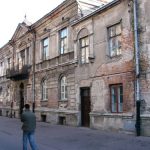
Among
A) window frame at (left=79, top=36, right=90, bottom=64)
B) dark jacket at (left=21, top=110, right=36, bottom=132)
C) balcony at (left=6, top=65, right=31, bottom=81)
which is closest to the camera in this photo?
dark jacket at (left=21, top=110, right=36, bottom=132)

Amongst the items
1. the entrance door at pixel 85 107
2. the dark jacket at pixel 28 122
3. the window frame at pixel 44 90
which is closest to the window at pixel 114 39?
the entrance door at pixel 85 107

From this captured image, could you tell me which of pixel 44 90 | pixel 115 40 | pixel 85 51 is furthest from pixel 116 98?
pixel 44 90

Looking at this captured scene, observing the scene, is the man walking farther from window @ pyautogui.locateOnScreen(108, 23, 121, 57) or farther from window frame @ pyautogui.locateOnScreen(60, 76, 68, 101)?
window frame @ pyautogui.locateOnScreen(60, 76, 68, 101)

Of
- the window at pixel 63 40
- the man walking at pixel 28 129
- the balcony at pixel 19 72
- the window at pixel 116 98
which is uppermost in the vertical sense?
the window at pixel 63 40

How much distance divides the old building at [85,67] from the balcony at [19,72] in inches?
3.6

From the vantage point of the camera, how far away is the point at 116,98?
56.9 ft

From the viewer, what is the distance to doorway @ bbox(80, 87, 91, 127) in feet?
65.7

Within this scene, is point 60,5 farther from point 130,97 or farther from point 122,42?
point 130,97

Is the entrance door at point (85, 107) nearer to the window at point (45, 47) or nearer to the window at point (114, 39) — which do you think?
the window at point (114, 39)

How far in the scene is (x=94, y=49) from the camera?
760 inches

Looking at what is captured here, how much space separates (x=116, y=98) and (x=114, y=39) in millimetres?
3198

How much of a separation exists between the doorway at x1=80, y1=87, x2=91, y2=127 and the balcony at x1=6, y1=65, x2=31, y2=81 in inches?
403

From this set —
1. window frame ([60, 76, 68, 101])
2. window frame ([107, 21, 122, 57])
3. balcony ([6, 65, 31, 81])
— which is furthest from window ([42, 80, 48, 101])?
window frame ([107, 21, 122, 57])

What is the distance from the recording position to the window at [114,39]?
1747cm
